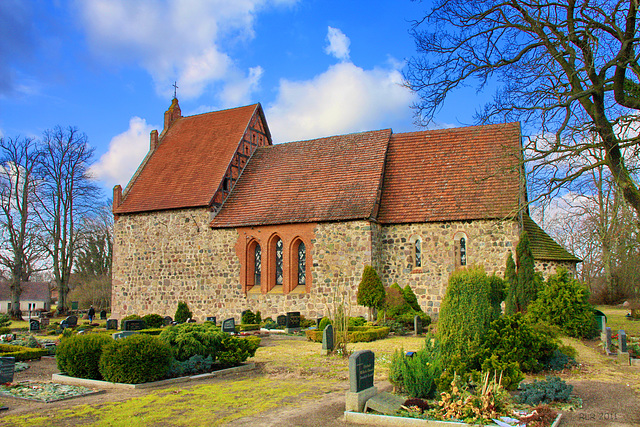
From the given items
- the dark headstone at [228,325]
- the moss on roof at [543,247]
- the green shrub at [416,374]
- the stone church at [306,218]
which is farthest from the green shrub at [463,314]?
the moss on roof at [543,247]

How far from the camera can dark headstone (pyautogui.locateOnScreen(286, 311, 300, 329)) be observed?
18.2m

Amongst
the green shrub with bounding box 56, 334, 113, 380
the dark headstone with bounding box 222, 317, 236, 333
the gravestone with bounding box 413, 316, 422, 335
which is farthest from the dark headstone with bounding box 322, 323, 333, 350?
the green shrub with bounding box 56, 334, 113, 380

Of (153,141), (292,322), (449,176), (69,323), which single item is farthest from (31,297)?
(449,176)

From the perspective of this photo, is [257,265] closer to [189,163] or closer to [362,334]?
[189,163]

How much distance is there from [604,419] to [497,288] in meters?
2.71

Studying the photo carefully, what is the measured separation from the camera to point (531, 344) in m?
9.23

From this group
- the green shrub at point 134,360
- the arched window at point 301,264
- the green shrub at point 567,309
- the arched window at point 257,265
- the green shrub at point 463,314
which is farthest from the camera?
the arched window at point 257,265

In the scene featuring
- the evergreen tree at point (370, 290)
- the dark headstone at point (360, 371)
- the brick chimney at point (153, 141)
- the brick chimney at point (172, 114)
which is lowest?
the dark headstone at point (360, 371)

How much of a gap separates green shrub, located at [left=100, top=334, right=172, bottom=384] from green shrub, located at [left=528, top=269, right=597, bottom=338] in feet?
32.8

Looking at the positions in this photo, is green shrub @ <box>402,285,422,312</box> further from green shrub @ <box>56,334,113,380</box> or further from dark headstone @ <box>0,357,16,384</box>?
dark headstone @ <box>0,357,16,384</box>

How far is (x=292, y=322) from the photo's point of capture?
59.8 feet

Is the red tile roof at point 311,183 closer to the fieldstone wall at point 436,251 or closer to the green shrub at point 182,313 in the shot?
the fieldstone wall at point 436,251

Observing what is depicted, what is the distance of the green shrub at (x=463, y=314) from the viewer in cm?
823

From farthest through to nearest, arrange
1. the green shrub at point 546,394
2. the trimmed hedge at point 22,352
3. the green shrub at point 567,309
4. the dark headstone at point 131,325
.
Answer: the dark headstone at point 131,325 < the green shrub at point 567,309 < the trimmed hedge at point 22,352 < the green shrub at point 546,394
